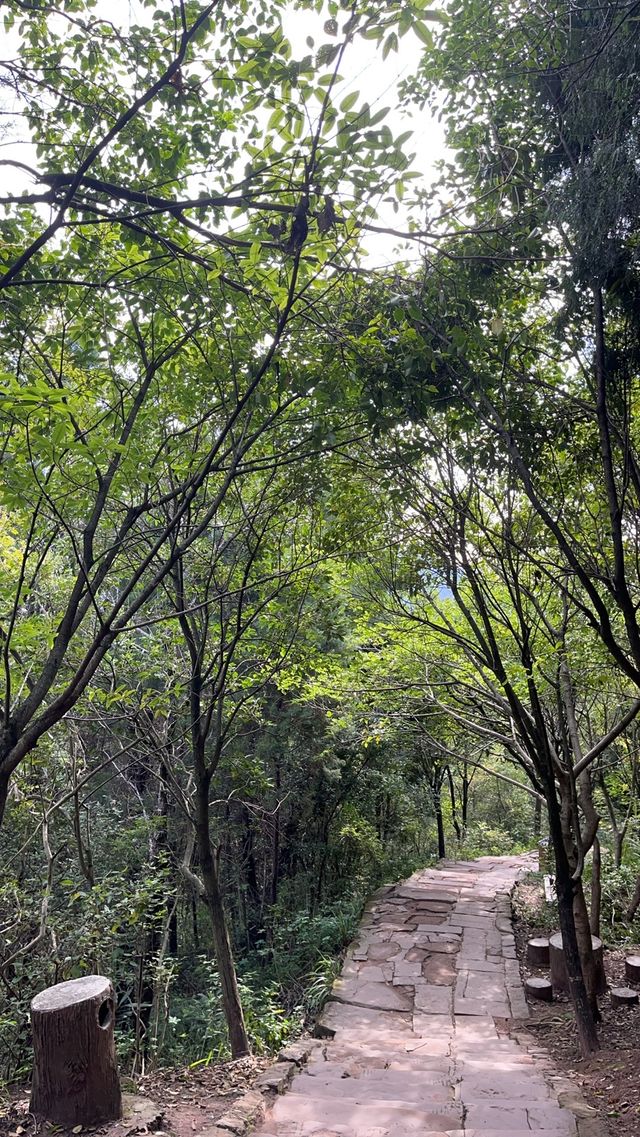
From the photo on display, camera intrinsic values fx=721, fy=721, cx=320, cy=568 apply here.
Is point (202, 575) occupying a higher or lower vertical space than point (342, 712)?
higher

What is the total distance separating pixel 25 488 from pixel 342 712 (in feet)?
24.2

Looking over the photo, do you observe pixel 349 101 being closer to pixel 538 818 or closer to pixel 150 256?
pixel 150 256

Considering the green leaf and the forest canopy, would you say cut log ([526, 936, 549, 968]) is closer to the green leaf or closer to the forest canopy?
the forest canopy

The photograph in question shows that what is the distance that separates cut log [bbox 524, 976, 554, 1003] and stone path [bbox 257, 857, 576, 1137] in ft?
0.47

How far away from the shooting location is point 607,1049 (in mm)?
4957

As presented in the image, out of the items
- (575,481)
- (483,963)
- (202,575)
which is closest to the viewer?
(575,481)

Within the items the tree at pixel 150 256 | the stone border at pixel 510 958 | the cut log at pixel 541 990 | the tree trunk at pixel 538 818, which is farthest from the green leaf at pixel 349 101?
the tree trunk at pixel 538 818

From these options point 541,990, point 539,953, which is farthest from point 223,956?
point 539,953

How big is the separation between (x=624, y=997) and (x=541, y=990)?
96 cm

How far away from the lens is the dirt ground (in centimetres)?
340

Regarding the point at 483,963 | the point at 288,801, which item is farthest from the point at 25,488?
the point at 288,801

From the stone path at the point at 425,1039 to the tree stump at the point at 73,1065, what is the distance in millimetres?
790

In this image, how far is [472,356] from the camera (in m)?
4.02

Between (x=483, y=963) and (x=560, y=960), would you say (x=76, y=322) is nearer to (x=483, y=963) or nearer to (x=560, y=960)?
(x=560, y=960)
